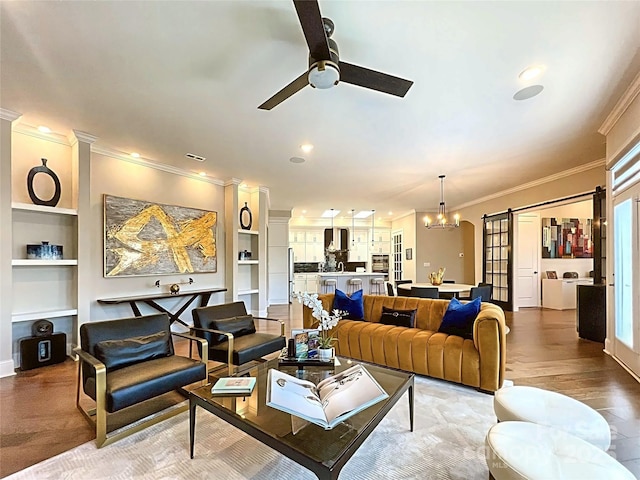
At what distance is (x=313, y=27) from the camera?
5.38 feet

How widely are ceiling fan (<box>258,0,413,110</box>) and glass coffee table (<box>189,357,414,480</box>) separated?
81.1 inches

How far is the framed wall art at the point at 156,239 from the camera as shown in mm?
4648

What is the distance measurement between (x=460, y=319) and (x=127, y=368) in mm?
3182

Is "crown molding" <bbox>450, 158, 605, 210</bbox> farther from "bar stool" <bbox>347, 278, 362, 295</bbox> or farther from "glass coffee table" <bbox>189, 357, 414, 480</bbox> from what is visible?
"glass coffee table" <bbox>189, 357, 414, 480</bbox>

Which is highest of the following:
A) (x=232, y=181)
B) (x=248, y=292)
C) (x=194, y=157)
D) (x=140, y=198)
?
(x=194, y=157)

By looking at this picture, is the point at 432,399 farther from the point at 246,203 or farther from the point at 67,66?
the point at 246,203

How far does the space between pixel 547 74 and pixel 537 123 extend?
1156 mm

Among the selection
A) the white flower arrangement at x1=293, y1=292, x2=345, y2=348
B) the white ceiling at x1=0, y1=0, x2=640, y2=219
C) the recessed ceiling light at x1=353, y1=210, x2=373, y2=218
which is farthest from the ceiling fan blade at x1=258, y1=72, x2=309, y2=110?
the recessed ceiling light at x1=353, y1=210, x2=373, y2=218

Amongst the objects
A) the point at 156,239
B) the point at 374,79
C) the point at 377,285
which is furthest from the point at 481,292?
the point at 156,239

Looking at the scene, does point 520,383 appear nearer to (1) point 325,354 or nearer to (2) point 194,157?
(1) point 325,354

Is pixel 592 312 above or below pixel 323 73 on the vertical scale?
below

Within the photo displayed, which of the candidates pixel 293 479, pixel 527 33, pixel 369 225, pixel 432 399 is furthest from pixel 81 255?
pixel 369 225

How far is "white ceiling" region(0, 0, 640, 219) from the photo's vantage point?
80.1 inches

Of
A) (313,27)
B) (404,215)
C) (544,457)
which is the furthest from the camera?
(404,215)
